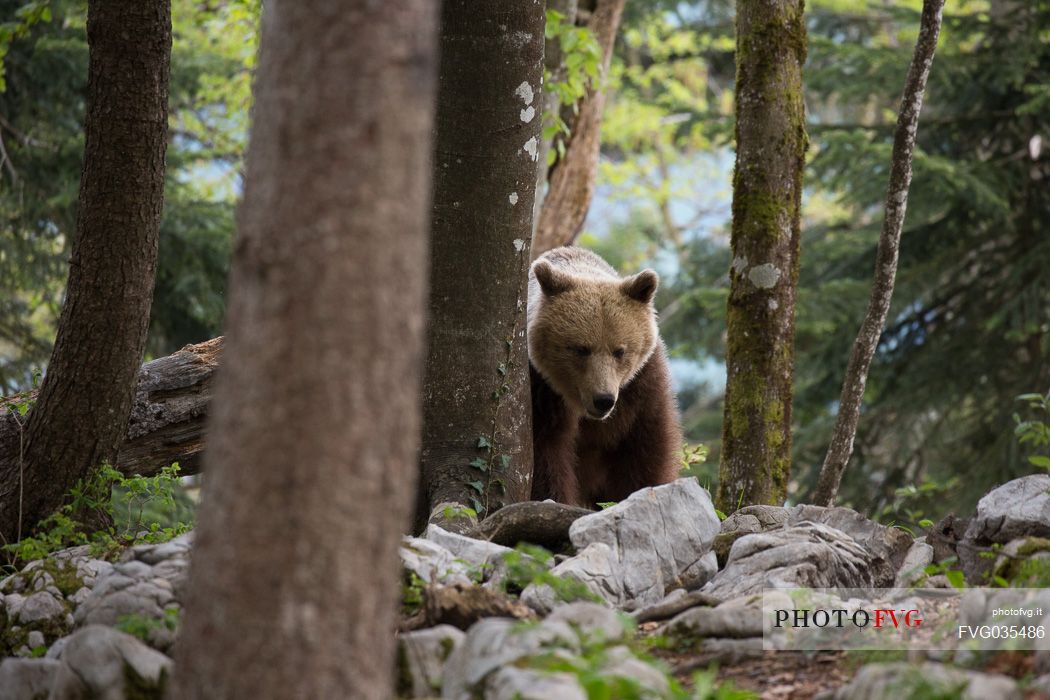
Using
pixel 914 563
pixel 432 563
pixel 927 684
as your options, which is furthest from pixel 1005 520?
pixel 432 563

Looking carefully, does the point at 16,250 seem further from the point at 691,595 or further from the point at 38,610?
the point at 691,595

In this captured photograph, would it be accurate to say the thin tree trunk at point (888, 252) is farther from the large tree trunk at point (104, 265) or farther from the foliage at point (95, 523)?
the large tree trunk at point (104, 265)

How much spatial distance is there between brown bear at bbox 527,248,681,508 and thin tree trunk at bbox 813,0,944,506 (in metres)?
1.11

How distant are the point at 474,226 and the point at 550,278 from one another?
1.40m

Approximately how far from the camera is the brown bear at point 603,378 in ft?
21.6

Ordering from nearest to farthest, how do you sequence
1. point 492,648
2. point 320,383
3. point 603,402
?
point 320,383, point 492,648, point 603,402

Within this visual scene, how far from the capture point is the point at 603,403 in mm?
6324

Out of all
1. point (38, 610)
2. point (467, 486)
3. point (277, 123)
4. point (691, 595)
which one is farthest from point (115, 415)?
point (277, 123)

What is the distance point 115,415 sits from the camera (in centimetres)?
498

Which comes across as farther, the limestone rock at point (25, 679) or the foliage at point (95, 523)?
the foliage at point (95, 523)

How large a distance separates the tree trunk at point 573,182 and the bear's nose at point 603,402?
463 centimetres

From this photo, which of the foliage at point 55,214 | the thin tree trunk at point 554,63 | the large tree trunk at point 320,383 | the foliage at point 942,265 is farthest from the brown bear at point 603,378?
the foliage at point 55,214

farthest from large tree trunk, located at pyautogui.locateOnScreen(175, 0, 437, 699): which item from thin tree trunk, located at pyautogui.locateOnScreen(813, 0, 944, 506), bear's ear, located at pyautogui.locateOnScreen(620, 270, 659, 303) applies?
bear's ear, located at pyautogui.locateOnScreen(620, 270, 659, 303)

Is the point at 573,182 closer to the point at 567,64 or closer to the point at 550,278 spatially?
the point at 567,64
